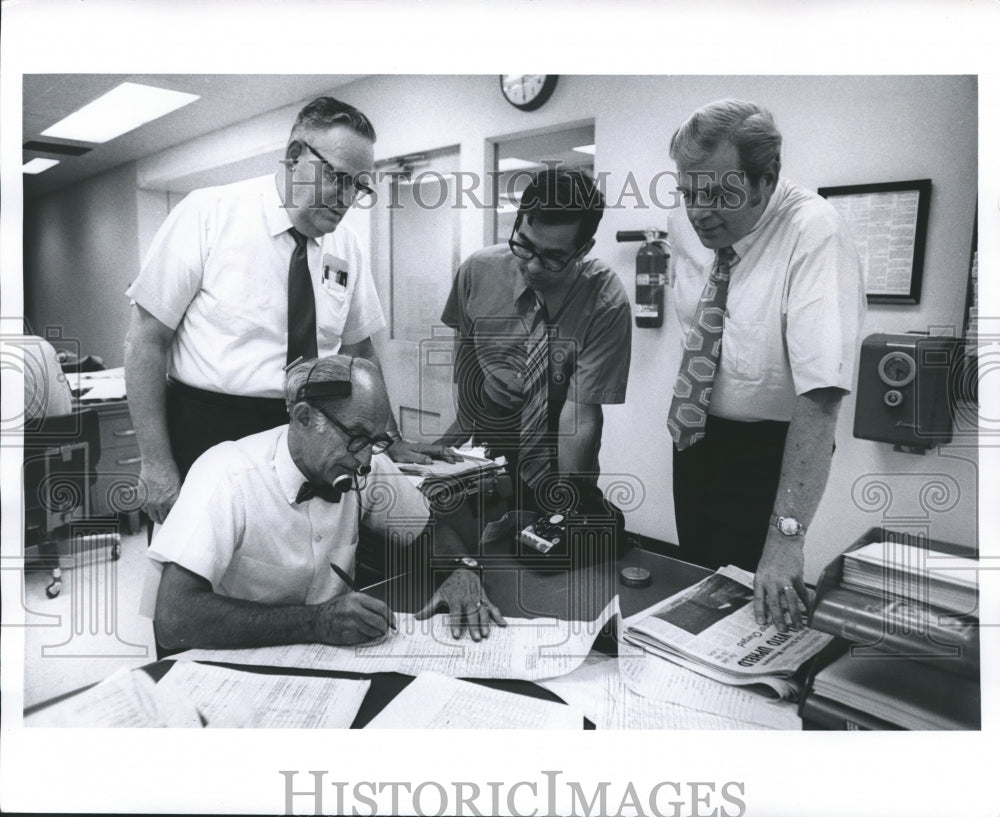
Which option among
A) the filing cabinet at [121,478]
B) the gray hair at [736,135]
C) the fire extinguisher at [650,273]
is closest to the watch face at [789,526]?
the fire extinguisher at [650,273]

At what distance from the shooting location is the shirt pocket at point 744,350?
1586 millimetres

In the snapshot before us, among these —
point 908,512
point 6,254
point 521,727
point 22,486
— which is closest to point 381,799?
point 521,727

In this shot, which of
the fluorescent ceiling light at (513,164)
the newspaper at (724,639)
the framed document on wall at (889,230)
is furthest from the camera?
the fluorescent ceiling light at (513,164)

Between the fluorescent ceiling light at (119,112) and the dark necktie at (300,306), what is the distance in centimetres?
38

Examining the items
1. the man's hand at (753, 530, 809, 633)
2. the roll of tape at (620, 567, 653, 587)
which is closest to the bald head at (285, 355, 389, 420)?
the roll of tape at (620, 567, 653, 587)

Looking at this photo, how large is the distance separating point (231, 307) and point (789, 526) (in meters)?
1.28

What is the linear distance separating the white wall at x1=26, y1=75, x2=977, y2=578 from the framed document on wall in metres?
0.02

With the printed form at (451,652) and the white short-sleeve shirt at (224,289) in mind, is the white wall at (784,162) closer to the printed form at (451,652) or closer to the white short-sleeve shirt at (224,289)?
the white short-sleeve shirt at (224,289)

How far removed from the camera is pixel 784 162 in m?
1.56

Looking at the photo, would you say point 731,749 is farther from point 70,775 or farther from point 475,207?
point 70,775

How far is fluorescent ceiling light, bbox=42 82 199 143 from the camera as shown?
1569 mm

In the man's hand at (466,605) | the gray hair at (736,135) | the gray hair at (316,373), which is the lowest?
the man's hand at (466,605)

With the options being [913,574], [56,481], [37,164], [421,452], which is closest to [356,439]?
[421,452]

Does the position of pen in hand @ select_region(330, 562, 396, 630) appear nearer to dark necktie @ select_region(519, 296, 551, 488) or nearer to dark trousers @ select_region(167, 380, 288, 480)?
dark trousers @ select_region(167, 380, 288, 480)
